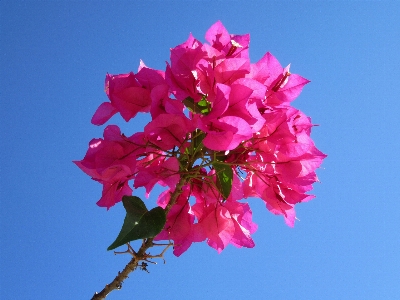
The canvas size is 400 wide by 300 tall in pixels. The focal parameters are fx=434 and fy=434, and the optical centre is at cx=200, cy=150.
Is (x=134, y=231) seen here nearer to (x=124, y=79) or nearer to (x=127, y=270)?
(x=127, y=270)

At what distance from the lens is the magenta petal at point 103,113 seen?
111cm

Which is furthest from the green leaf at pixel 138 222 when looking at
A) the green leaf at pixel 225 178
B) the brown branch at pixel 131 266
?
the green leaf at pixel 225 178

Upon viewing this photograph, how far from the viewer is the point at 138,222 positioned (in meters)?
0.94

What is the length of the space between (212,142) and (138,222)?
236mm

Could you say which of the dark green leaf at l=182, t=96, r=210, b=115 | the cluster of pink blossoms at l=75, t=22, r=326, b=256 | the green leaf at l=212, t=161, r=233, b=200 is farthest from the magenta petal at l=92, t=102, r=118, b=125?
the green leaf at l=212, t=161, r=233, b=200

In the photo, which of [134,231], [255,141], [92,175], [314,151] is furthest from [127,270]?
[314,151]

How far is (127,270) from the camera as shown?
1.00 m

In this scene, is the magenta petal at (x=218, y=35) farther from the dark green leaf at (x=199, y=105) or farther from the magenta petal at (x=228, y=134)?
the magenta petal at (x=228, y=134)

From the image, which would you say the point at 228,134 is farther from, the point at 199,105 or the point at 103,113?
the point at 103,113

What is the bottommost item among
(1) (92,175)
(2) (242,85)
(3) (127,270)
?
(3) (127,270)

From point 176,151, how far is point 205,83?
0.18 metres

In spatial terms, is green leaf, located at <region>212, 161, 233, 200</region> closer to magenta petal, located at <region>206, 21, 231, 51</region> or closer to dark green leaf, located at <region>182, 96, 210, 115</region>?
dark green leaf, located at <region>182, 96, 210, 115</region>

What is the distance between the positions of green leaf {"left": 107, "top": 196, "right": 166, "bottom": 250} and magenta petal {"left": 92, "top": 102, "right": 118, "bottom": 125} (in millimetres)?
235

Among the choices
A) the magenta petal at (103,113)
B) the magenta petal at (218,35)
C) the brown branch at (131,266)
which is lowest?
the brown branch at (131,266)
